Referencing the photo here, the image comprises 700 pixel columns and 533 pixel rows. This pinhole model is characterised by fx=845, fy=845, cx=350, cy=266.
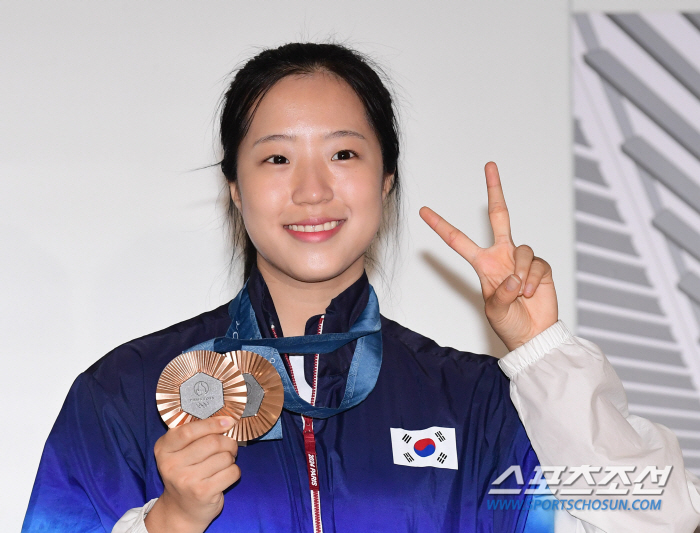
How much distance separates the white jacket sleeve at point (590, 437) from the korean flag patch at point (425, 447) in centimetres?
14

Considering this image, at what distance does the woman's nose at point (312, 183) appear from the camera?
1.39 metres

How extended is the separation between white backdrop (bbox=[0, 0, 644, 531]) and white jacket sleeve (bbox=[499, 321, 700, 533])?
97 cm

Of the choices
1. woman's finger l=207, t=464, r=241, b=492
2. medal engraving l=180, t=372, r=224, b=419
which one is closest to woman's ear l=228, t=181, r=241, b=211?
medal engraving l=180, t=372, r=224, b=419

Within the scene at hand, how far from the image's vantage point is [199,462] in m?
1.19

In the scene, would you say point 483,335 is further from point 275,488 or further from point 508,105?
point 275,488

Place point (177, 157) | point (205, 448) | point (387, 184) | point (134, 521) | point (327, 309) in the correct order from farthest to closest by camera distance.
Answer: point (177, 157)
point (387, 184)
point (327, 309)
point (134, 521)
point (205, 448)

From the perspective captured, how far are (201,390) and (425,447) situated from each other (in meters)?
0.42

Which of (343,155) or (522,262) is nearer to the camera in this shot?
(522,262)

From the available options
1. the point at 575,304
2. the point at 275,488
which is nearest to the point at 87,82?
the point at 275,488

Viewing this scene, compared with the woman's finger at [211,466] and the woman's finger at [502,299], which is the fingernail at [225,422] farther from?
the woman's finger at [502,299]

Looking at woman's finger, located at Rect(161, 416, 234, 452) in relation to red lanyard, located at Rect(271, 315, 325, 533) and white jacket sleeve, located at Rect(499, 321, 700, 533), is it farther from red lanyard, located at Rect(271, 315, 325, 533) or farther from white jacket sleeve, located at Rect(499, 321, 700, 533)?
white jacket sleeve, located at Rect(499, 321, 700, 533)

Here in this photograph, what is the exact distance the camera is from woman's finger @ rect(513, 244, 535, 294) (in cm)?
134

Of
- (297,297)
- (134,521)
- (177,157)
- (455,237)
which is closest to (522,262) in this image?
(455,237)

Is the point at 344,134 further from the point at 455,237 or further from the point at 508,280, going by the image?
the point at 508,280
